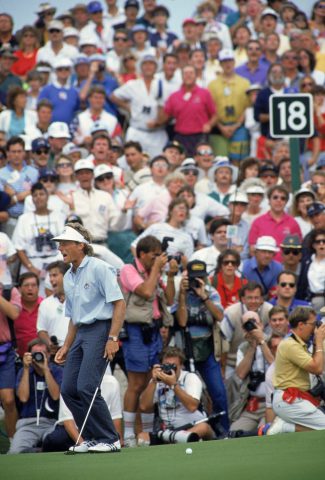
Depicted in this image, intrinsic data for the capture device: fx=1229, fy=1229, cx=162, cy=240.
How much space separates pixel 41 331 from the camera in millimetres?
12430

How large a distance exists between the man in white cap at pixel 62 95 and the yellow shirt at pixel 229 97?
2.10m

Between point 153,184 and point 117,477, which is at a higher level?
point 153,184

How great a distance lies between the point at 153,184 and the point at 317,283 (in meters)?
3.10

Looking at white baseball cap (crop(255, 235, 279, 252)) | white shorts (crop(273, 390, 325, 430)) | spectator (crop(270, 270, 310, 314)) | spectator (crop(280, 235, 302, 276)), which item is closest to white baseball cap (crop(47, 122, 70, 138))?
white baseball cap (crop(255, 235, 279, 252))

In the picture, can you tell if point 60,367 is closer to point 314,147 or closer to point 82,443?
point 82,443

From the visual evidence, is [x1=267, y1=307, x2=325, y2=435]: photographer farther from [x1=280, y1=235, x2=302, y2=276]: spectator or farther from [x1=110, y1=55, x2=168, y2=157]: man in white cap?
[x1=110, y1=55, x2=168, y2=157]: man in white cap

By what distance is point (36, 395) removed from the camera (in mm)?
12023

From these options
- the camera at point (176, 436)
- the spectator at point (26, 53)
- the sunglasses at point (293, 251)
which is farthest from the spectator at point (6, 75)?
the camera at point (176, 436)

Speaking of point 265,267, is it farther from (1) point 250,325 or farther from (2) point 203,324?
(1) point 250,325

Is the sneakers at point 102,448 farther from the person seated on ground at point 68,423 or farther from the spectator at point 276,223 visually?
the spectator at point 276,223

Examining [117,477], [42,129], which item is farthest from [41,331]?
[42,129]

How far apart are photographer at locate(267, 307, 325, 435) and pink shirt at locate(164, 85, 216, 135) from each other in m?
7.39

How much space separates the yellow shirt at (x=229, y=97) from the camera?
725 inches

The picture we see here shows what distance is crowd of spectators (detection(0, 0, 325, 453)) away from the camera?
12.2m
